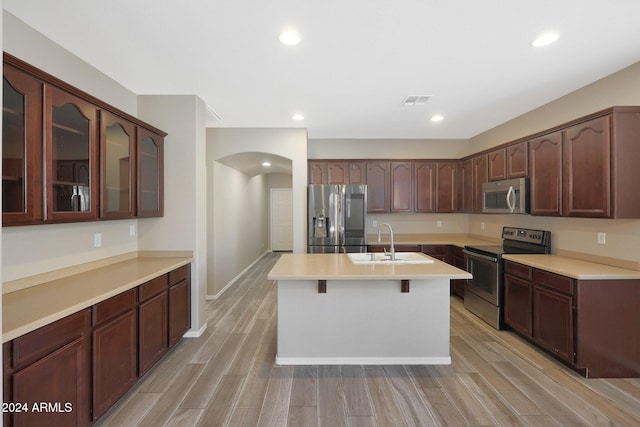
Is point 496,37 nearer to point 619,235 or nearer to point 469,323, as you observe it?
point 619,235

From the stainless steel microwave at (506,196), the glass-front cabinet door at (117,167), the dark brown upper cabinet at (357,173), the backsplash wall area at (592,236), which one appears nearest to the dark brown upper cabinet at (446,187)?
the stainless steel microwave at (506,196)

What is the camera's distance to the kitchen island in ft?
9.27

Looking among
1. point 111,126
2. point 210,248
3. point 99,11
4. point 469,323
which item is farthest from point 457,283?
point 99,11

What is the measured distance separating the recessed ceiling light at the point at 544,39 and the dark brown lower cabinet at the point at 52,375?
11.7 feet

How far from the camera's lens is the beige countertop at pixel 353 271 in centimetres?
246

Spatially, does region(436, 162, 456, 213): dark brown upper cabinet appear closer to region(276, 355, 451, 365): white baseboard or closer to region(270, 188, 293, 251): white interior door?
region(276, 355, 451, 365): white baseboard

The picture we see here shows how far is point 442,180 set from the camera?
5270mm

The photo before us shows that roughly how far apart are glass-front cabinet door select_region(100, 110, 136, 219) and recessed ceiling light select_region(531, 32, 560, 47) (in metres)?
3.36

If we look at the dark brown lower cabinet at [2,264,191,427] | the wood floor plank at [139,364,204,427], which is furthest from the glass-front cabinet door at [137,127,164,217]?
the wood floor plank at [139,364,204,427]

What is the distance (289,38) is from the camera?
2258mm

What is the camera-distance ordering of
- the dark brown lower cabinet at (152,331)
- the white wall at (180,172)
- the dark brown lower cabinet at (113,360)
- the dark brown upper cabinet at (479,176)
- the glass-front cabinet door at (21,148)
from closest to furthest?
the glass-front cabinet door at (21,148) < the dark brown lower cabinet at (113,360) < the dark brown lower cabinet at (152,331) < the white wall at (180,172) < the dark brown upper cabinet at (479,176)

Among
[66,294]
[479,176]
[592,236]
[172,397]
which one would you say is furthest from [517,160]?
[66,294]

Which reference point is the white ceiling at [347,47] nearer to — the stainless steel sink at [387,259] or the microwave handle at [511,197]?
the microwave handle at [511,197]

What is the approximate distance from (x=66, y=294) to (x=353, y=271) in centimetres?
200
